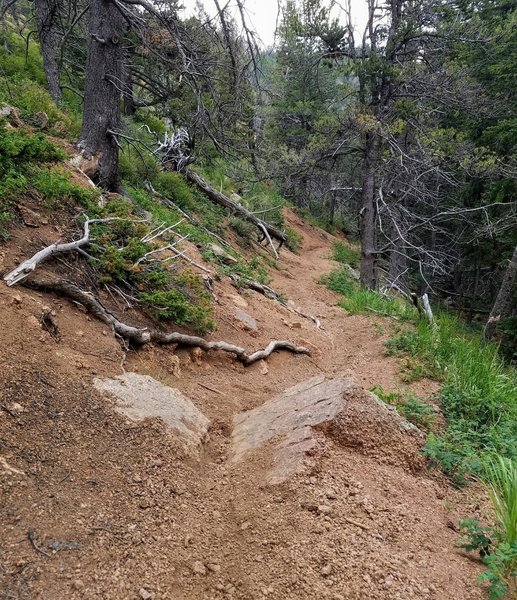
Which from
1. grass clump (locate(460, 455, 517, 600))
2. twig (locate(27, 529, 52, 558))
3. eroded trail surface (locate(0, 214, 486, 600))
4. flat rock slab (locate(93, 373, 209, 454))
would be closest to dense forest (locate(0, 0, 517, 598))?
grass clump (locate(460, 455, 517, 600))

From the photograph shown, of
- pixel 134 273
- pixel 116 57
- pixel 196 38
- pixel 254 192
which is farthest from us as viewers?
pixel 254 192

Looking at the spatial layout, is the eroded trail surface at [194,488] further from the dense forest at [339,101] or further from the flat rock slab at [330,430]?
the dense forest at [339,101]

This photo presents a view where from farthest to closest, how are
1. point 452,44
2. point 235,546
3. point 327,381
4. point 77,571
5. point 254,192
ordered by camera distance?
point 254,192 → point 452,44 → point 327,381 → point 235,546 → point 77,571

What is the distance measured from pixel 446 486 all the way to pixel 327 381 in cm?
120

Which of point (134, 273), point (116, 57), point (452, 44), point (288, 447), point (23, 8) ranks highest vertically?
point (23, 8)

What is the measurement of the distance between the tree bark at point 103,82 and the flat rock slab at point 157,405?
13.6 ft

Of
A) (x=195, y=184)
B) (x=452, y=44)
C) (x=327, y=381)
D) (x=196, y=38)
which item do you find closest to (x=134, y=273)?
(x=327, y=381)

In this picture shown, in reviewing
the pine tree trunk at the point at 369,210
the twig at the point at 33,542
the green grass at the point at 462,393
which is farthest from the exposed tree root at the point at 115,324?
the pine tree trunk at the point at 369,210

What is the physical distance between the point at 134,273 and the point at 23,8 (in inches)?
736

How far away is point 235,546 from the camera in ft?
7.29

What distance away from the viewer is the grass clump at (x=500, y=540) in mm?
1923

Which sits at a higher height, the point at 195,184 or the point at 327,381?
the point at 195,184

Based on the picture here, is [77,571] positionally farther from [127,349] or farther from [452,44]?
[452,44]

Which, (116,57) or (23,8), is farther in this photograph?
(23,8)
